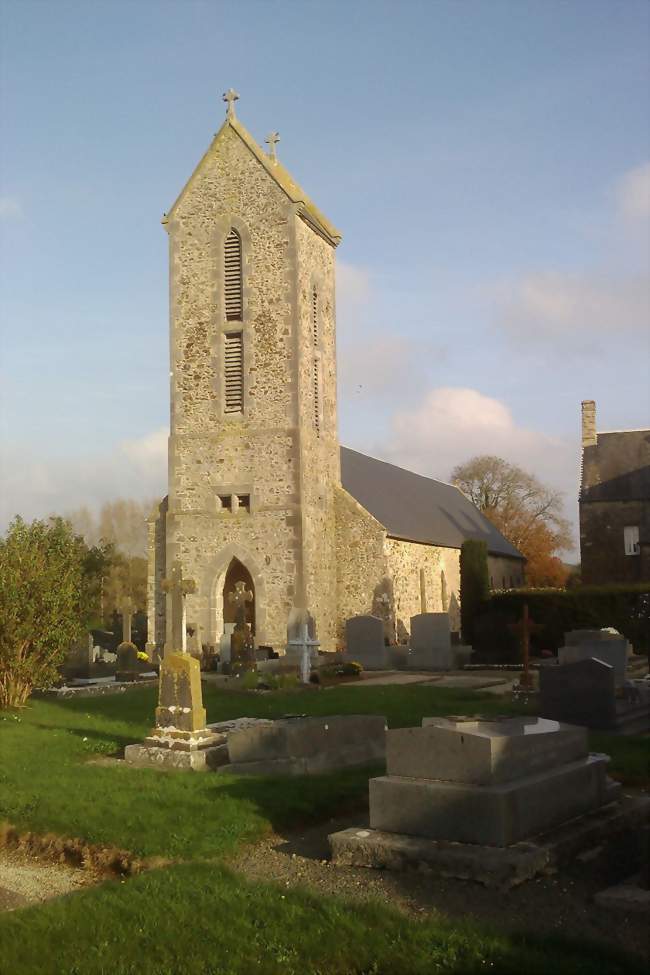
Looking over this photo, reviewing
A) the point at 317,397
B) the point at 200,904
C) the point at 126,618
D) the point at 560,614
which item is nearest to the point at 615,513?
the point at 560,614

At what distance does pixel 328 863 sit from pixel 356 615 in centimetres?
2103

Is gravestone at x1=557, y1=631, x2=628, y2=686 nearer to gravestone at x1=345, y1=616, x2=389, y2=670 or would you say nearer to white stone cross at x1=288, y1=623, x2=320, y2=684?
white stone cross at x1=288, y1=623, x2=320, y2=684

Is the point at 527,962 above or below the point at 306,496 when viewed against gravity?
below

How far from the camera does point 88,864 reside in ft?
22.2

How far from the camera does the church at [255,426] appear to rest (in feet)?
86.0

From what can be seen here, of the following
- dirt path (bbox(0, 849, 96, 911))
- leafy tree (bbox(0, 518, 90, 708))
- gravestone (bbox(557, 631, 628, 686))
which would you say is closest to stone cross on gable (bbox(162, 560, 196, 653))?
leafy tree (bbox(0, 518, 90, 708))

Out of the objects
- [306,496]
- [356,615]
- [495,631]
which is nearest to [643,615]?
[495,631]

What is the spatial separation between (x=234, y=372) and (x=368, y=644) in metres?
8.73

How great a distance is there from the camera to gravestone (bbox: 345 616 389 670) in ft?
81.1

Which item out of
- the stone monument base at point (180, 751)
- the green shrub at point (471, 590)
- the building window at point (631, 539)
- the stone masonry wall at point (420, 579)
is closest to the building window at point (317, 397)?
the stone masonry wall at point (420, 579)

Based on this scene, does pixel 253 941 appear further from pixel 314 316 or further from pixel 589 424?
pixel 589 424

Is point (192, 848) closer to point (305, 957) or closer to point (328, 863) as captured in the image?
point (328, 863)

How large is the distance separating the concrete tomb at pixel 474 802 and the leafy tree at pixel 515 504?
5131 centimetres

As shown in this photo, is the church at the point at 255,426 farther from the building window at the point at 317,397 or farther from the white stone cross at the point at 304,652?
the white stone cross at the point at 304,652
